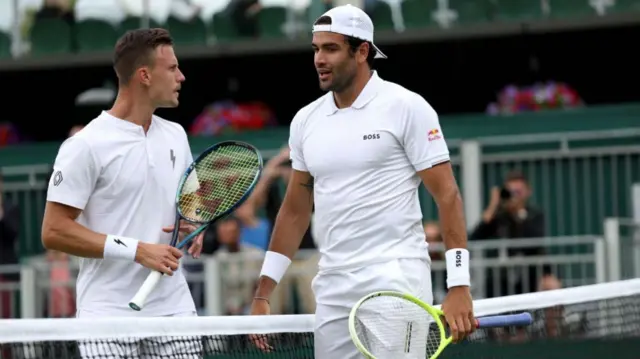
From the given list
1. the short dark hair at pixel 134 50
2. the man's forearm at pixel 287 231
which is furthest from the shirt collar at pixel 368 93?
the short dark hair at pixel 134 50

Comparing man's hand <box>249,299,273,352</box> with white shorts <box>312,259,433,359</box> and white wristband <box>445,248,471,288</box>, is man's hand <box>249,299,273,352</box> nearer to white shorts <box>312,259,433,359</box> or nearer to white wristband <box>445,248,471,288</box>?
white shorts <box>312,259,433,359</box>

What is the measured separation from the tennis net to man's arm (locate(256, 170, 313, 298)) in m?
0.19

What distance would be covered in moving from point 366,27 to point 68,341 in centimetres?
162

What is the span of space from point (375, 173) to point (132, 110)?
3.29ft

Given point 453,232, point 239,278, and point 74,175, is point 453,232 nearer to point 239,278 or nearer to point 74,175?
point 74,175

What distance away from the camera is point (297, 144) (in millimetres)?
5816

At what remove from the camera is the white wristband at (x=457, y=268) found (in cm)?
527

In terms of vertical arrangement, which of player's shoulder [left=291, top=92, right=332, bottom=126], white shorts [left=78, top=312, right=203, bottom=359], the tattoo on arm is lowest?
white shorts [left=78, top=312, right=203, bottom=359]

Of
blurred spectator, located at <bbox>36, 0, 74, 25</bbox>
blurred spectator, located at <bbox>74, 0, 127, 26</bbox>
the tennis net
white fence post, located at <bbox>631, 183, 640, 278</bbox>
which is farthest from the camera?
blurred spectator, located at <bbox>74, 0, 127, 26</bbox>

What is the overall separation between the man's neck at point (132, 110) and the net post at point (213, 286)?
18.1ft

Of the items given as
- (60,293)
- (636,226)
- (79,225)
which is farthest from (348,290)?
(636,226)

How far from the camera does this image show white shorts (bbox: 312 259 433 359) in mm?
5387

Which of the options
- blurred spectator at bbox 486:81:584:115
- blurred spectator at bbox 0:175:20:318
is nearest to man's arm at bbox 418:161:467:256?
blurred spectator at bbox 0:175:20:318

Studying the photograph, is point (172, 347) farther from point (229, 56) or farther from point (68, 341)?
point (229, 56)
